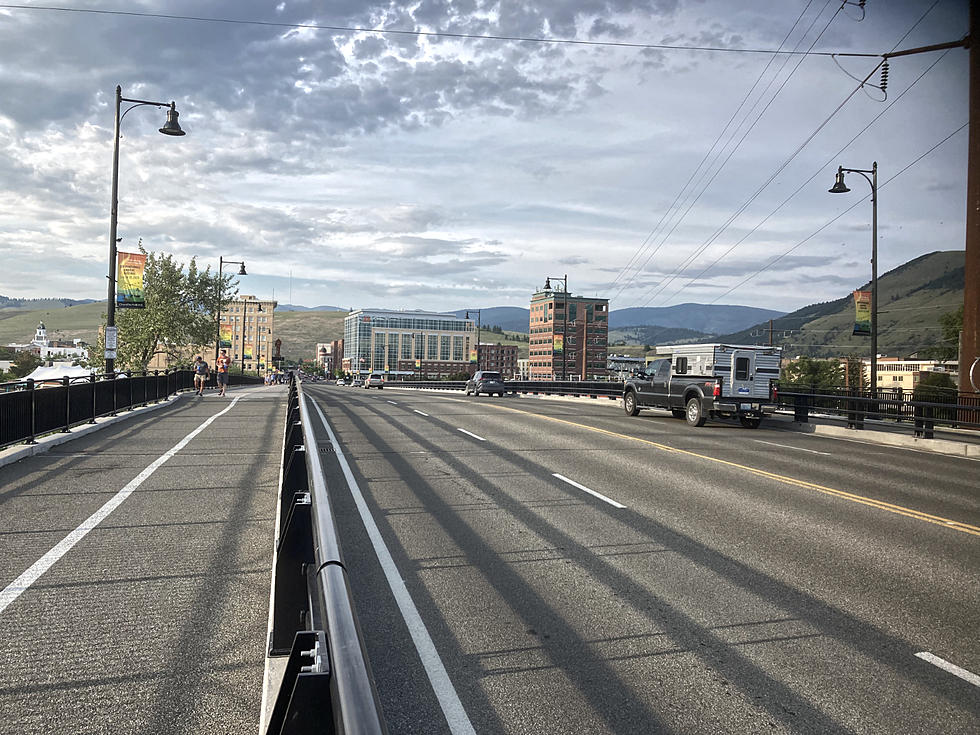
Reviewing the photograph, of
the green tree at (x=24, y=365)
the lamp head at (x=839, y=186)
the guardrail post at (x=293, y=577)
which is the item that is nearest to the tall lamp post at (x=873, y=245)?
the lamp head at (x=839, y=186)

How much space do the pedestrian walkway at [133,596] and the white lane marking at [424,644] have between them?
0.98m

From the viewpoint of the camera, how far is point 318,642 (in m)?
2.50

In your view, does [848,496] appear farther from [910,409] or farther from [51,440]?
[910,409]

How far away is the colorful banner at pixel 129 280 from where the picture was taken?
81.9 ft

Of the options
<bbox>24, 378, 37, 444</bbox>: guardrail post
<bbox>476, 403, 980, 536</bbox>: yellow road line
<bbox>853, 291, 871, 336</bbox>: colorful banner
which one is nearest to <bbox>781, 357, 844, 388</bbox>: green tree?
<bbox>853, 291, 871, 336</bbox>: colorful banner

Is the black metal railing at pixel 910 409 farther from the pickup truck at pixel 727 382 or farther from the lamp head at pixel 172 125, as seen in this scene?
the lamp head at pixel 172 125

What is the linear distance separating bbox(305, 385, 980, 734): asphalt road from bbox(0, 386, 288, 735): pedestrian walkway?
92cm

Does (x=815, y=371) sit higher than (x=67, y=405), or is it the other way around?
(x=815, y=371)

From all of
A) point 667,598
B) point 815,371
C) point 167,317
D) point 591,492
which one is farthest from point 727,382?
point 815,371

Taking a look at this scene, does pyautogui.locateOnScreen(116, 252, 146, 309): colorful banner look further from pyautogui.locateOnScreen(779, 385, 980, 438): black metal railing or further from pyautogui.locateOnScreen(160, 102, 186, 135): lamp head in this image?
pyautogui.locateOnScreen(779, 385, 980, 438): black metal railing

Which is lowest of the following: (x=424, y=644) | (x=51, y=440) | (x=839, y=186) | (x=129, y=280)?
(x=424, y=644)

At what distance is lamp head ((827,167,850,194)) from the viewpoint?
2964 centimetres

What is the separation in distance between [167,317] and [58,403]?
3743 cm

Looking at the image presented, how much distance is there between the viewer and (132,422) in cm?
1995
